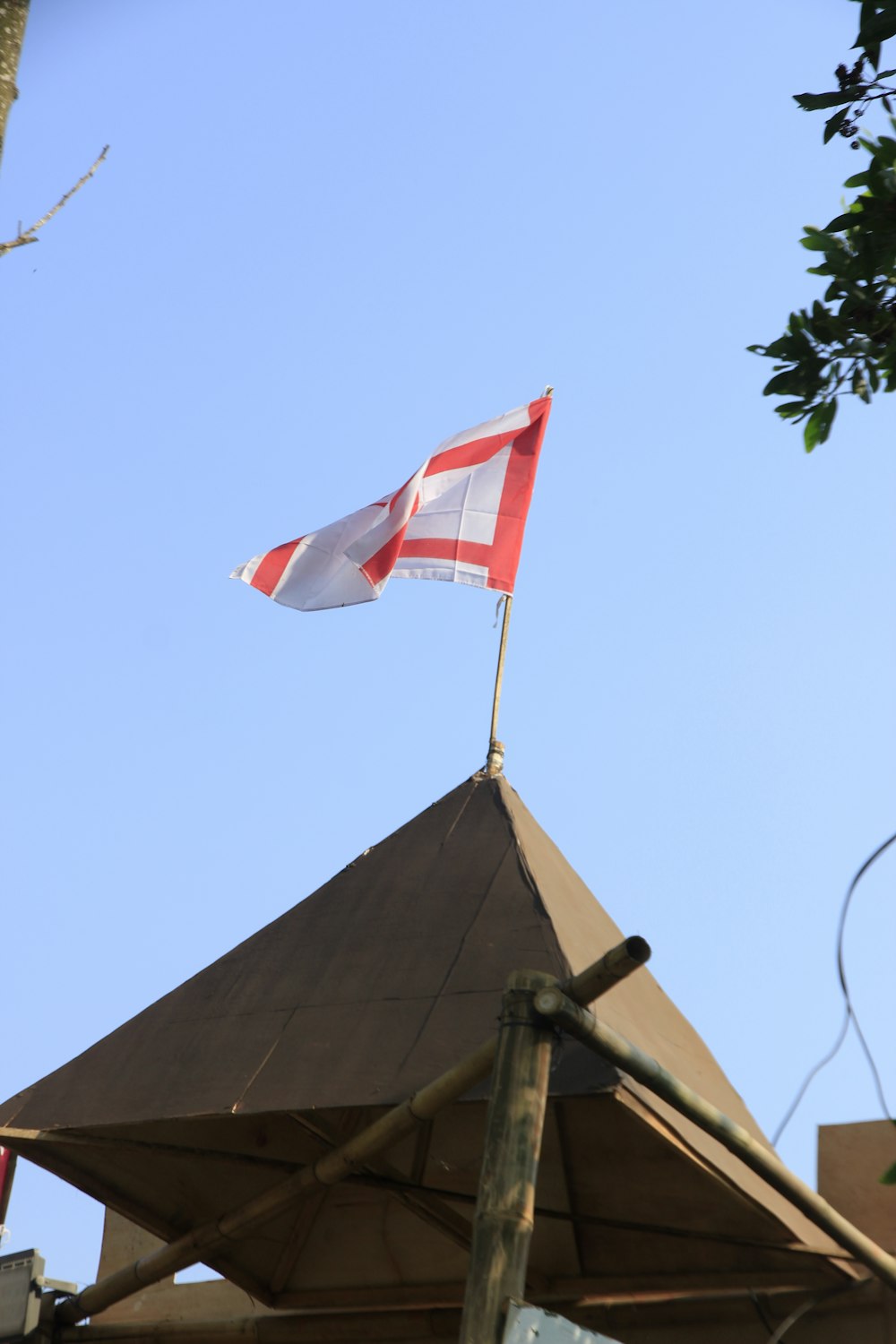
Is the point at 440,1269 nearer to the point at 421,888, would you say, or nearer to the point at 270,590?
the point at 421,888

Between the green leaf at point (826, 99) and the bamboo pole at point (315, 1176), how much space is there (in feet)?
12.4

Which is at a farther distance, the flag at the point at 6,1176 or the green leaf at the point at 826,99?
the flag at the point at 6,1176

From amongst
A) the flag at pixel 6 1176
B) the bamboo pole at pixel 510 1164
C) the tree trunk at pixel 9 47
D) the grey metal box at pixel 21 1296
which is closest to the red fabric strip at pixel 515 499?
the bamboo pole at pixel 510 1164

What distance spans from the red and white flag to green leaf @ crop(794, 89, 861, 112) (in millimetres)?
7515

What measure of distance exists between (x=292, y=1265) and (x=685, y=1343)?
10.1 feet

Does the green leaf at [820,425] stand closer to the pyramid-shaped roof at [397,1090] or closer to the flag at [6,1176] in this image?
the pyramid-shaped roof at [397,1090]

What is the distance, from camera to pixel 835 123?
18.8 ft

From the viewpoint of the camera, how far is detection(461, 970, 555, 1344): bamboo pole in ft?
24.4

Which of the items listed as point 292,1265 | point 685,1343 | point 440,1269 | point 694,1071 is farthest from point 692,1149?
point 292,1265

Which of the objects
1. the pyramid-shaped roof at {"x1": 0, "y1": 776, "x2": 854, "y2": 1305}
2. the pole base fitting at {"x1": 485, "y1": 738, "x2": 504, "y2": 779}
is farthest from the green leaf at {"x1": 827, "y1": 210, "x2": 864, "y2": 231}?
the pole base fitting at {"x1": 485, "y1": 738, "x2": 504, "y2": 779}

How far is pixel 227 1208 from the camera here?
37.7 feet

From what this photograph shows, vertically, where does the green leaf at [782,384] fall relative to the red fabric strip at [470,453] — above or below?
below

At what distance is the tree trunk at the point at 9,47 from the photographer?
13.8ft

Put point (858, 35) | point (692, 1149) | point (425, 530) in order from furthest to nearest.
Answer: point (425, 530) < point (692, 1149) < point (858, 35)
